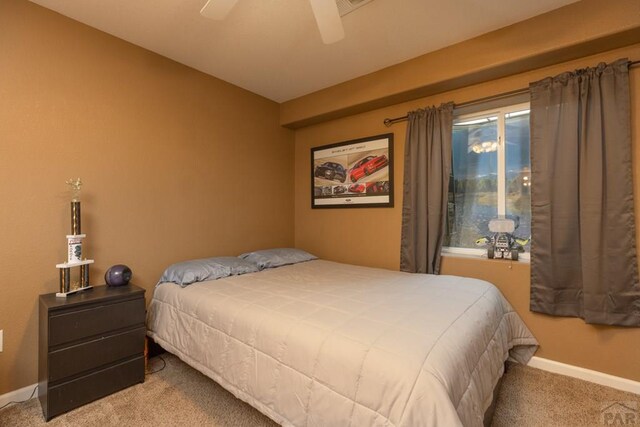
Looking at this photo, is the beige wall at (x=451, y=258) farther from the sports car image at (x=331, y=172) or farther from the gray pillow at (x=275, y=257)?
the gray pillow at (x=275, y=257)

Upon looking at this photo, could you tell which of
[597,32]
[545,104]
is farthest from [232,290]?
[597,32]

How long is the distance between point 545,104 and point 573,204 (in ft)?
2.54

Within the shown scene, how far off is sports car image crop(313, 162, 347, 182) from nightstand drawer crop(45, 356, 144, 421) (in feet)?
8.15

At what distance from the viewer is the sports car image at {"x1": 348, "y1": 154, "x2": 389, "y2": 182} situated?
10.2ft

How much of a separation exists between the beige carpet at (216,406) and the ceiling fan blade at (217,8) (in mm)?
2304

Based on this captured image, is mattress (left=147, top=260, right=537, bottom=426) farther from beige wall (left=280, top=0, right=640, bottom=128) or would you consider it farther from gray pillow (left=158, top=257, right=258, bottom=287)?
beige wall (left=280, top=0, right=640, bottom=128)

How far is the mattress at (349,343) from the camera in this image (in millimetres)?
1075

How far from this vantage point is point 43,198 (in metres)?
1.99

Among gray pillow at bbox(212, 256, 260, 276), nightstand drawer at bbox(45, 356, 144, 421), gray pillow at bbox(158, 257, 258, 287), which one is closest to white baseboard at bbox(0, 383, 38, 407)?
nightstand drawer at bbox(45, 356, 144, 421)

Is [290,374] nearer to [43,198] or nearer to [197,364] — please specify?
[197,364]

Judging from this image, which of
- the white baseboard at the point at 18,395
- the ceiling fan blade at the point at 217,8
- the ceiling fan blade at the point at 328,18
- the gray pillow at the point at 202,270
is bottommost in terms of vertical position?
the white baseboard at the point at 18,395

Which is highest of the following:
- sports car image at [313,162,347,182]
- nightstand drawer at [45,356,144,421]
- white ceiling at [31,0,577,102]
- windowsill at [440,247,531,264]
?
white ceiling at [31,0,577,102]

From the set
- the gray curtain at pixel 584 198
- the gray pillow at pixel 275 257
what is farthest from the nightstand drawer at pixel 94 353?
the gray curtain at pixel 584 198

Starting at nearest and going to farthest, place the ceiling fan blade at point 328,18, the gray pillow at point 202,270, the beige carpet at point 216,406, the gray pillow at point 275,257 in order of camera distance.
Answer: the ceiling fan blade at point 328,18
the beige carpet at point 216,406
the gray pillow at point 202,270
the gray pillow at point 275,257
